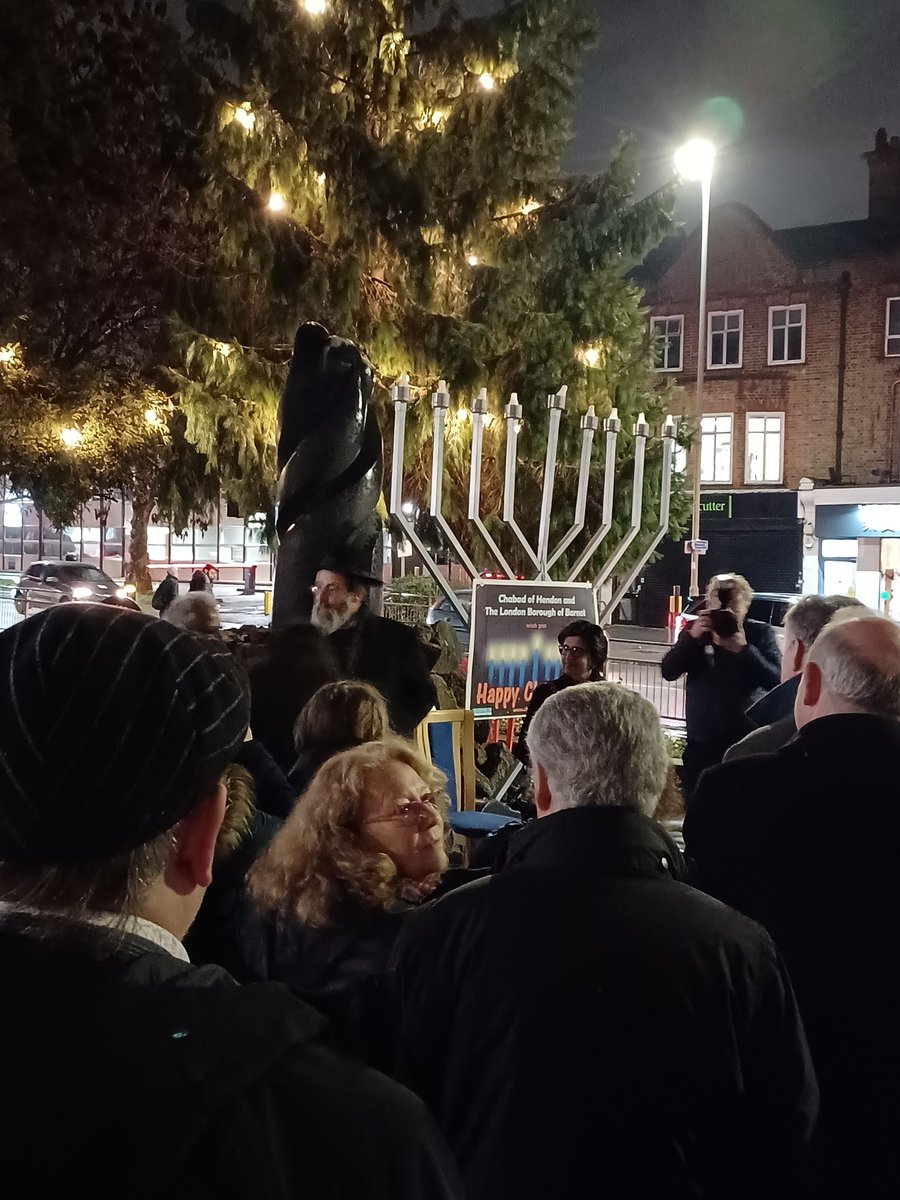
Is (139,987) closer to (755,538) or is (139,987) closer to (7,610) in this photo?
(7,610)

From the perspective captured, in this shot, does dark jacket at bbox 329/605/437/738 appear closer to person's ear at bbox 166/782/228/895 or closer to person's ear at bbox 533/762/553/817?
person's ear at bbox 533/762/553/817

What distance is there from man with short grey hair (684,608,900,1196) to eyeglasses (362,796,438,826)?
2.18 ft

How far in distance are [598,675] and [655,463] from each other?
774cm

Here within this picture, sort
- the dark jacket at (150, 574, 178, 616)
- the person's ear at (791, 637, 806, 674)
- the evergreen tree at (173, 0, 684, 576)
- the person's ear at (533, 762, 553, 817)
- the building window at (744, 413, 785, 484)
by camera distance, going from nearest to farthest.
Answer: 1. the person's ear at (533, 762, 553, 817)
2. the person's ear at (791, 637, 806, 674)
3. the dark jacket at (150, 574, 178, 616)
4. the evergreen tree at (173, 0, 684, 576)
5. the building window at (744, 413, 785, 484)

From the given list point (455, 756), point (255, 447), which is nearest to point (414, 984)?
point (455, 756)

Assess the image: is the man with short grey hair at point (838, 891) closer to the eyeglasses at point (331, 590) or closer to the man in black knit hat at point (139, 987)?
the man in black knit hat at point (139, 987)

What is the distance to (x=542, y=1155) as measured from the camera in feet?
5.43

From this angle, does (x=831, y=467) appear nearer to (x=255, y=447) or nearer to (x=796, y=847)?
(x=255, y=447)

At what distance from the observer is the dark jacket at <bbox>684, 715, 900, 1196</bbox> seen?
7.28 ft

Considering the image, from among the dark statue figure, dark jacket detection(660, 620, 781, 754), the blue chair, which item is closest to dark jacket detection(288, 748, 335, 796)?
the dark statue figure

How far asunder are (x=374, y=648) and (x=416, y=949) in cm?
275

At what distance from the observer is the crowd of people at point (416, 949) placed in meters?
0.84

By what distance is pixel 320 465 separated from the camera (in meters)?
5.46

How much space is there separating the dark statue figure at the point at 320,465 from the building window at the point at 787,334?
23.4 m
